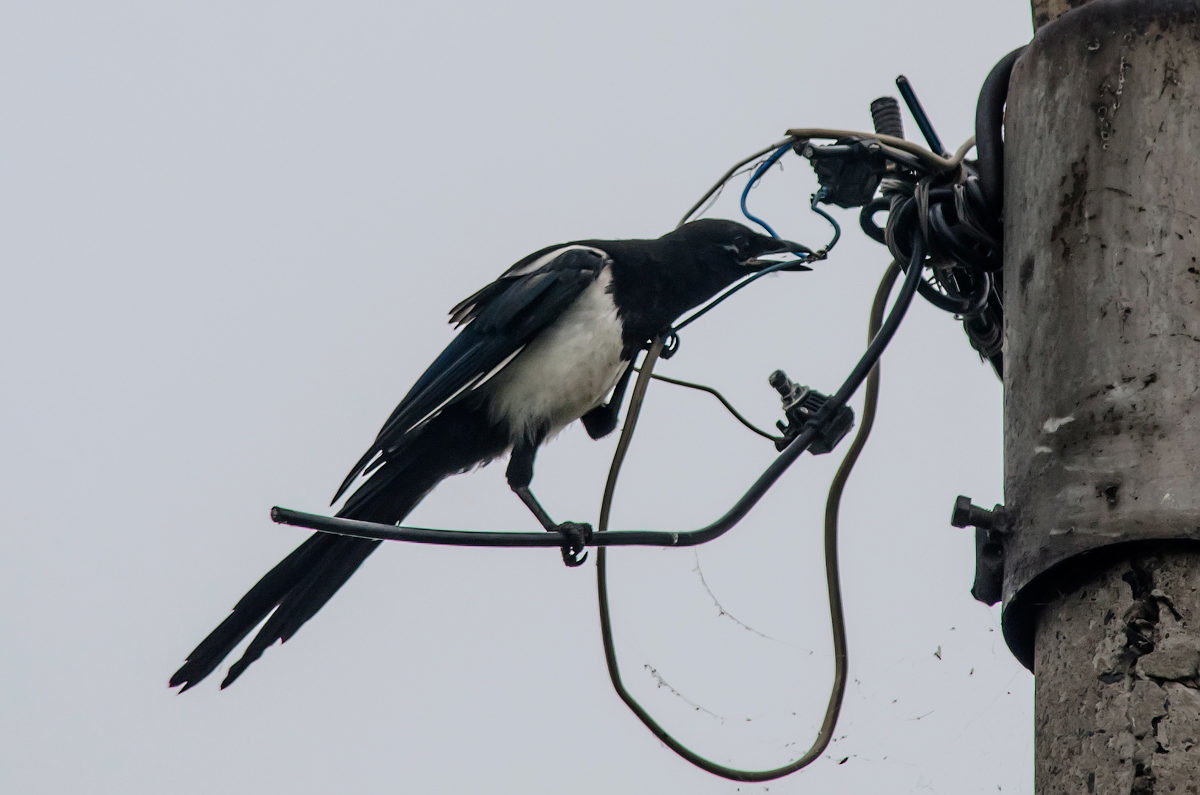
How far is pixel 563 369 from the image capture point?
4395 millimetres

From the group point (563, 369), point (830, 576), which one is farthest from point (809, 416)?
point (563, 369)

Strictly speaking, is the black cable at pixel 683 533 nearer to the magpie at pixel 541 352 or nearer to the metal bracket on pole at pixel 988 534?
the metal bracket on pole at pixel 988 534

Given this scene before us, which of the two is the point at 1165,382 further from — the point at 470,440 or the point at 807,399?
the point at 470,440

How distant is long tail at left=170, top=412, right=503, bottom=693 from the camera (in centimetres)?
378

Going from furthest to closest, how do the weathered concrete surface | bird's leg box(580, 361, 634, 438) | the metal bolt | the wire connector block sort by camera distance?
bird's leg box(580, 361, 634, 438), the wire connector block, the metal bolt, the weathered concrete surface

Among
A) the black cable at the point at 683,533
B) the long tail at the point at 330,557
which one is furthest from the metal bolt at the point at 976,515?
the long tail at the point at 330,557

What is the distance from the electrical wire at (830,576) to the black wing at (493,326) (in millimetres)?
951

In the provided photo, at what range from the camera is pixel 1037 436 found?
2488 mm

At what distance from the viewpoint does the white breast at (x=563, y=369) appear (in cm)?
439

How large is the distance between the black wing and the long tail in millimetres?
134

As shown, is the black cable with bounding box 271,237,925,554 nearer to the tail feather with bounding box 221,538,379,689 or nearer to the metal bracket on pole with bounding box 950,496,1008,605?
the metal bracket on pole with bounding box 950,496,1008,605

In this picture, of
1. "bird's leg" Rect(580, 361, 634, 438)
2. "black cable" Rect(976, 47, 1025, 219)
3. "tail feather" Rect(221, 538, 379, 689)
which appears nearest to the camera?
"black cable" Rect(976, 47, 1025, 219)

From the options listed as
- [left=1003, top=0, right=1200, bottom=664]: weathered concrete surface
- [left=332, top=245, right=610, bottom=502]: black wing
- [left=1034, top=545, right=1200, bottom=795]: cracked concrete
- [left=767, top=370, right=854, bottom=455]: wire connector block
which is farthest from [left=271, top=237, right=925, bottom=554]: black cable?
[left=332, top=245, right=610, bottom=502]: black wing

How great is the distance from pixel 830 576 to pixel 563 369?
4.90 ft
